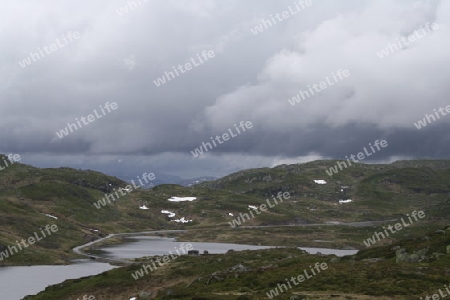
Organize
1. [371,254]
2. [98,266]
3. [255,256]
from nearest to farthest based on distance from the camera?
[371,254] → [255,256] → [98,266]

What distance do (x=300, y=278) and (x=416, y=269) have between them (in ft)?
57.2

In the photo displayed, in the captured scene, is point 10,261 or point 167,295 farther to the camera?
point 10,261

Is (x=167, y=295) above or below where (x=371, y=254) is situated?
above

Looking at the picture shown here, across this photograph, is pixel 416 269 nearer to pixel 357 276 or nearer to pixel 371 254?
pixel 357 276

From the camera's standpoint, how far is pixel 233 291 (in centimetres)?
6931

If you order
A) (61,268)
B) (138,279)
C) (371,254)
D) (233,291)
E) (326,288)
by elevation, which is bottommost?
(371,254)

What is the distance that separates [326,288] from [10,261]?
482 ft

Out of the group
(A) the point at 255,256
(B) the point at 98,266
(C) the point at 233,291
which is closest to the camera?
(C) the point at 233,291

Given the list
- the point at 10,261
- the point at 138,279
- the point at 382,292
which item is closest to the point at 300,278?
the point at 382,292

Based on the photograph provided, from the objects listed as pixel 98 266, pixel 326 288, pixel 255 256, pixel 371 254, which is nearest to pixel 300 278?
pixel 326 288

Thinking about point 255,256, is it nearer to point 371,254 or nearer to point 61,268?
point 371,254

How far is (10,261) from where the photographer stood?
17050cm

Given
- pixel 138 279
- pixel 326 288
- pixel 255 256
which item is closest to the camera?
pixel 326 288

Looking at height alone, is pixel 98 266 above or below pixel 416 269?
above
